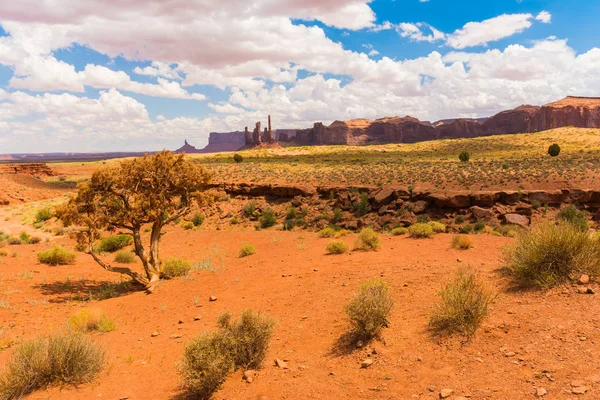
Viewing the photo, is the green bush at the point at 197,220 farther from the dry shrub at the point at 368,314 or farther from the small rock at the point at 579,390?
the small rock at the point at 579,390

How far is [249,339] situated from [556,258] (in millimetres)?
5819

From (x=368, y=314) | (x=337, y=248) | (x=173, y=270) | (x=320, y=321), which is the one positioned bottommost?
(x=173, y=270)

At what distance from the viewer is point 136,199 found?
11664mm

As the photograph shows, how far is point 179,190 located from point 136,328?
5668 mm

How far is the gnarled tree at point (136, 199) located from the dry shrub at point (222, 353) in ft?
20.7

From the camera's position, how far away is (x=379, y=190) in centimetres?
2406

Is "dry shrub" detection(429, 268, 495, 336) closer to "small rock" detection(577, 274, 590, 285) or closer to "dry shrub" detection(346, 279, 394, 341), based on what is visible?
"dry shrub" detection(346, 279, 394, 341)

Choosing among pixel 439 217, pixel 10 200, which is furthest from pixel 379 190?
pixel 10 200

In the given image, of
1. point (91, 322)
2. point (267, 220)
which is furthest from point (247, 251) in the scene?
point (267, 220)

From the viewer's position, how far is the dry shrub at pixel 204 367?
5.26 meters

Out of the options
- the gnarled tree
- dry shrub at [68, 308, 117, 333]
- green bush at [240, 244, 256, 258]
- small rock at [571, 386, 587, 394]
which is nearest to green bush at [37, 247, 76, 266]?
the gnarled tree

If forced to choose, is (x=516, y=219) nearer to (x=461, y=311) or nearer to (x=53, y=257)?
(x=461, y=311)

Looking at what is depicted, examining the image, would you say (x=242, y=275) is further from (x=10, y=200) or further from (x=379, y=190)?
(x=10, y=200)

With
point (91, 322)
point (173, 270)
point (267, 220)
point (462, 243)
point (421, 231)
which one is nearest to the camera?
point (91, 322)
